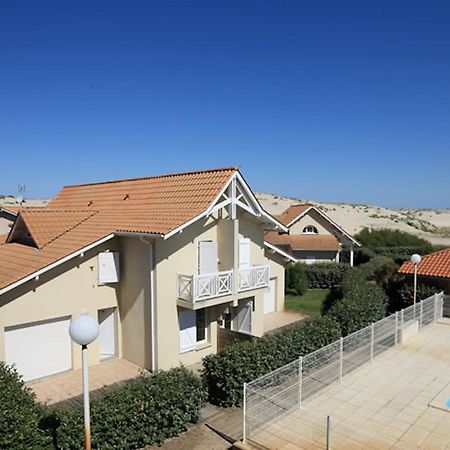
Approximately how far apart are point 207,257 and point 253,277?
86.6 inches

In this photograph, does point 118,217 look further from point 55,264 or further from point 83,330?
point 83,330

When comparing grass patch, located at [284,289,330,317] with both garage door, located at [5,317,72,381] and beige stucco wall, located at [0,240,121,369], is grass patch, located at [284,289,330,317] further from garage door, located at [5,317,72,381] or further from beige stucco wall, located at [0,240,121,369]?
garage door, located at [5,317,72,381]

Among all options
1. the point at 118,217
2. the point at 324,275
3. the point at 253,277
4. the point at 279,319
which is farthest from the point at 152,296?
the point at 324,275

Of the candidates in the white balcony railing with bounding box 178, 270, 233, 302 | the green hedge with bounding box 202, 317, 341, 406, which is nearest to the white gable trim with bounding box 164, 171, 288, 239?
the white balcony railing with bounding box 178, 270, 233, 302

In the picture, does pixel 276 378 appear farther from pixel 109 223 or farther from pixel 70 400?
pixel 109 223

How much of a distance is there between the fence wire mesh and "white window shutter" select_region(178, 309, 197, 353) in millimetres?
5680

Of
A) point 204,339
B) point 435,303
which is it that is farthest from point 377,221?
point 204,339

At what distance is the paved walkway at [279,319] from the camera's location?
22.2 m

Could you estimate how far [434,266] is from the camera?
22.9m

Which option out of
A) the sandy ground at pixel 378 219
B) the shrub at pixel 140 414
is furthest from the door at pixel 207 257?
the sandy ground at pixel 378 219

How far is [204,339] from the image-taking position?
1734 cm

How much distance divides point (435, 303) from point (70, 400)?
17222 mm

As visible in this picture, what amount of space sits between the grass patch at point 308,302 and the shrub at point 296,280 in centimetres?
45

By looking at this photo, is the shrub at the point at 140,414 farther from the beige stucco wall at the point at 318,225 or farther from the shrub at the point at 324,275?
the beige stucco wall at the point at 318,225
